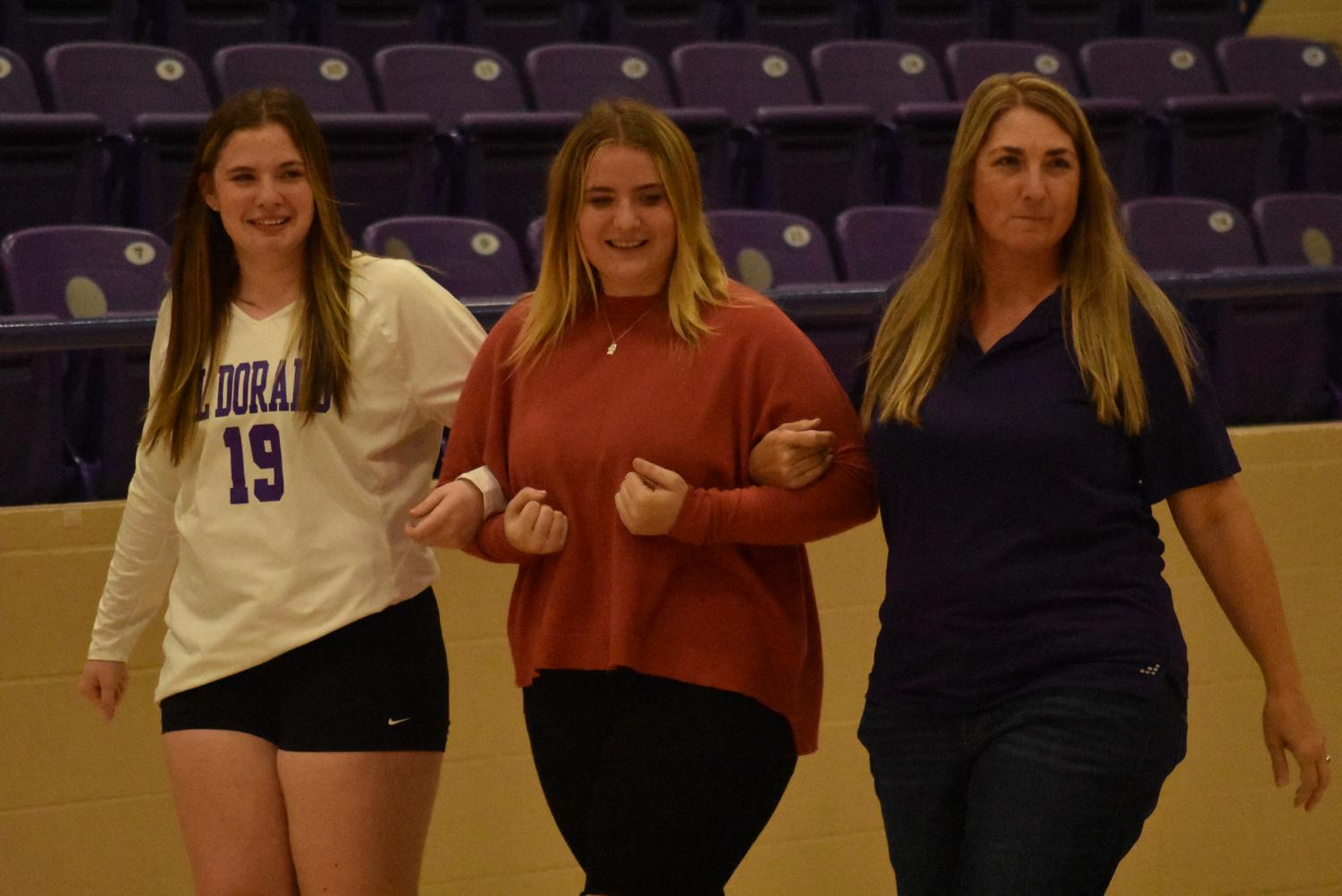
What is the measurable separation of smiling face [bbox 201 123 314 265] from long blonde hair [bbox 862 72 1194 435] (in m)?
0.75

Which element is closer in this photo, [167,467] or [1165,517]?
[167,467]

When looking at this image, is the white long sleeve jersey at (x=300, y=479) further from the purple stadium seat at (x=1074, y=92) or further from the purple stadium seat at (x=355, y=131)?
the purple stadium seat at (x=1074, y=92)

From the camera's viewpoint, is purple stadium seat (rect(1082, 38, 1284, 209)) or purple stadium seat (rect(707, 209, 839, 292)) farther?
purple stadium seat (rect(1082, 38, 1284, 209))

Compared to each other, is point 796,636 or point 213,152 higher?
point 213,152

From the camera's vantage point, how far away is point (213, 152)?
1948 mm

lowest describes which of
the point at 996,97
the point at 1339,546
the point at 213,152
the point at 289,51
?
the point at 1339,546

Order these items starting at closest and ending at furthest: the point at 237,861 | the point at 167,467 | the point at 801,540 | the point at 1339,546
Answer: the point at 801,540 < the point at 237,861 < the point at 167,467 < the point at 1339,546

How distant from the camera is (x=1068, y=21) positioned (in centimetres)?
625

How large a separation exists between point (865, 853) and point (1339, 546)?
1105 millimetres

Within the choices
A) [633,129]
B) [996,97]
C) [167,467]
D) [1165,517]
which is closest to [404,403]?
[167,467]

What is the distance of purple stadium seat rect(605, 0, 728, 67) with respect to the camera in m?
5.80

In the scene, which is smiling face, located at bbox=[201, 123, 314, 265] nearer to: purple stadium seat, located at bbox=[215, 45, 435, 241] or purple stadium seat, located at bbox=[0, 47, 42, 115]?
purple stadium seat, located at bbox=[215, 45, 435, 241]

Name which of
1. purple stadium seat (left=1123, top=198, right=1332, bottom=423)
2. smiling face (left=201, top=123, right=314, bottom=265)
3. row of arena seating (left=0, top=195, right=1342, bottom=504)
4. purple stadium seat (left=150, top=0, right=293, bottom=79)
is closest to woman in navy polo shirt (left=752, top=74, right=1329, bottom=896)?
smiling face (left=201, top=123, right=314, bottom=265)

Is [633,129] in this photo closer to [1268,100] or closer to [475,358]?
[475,358]
